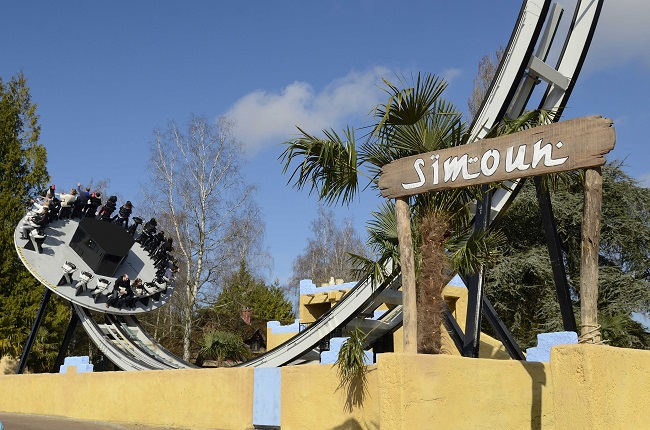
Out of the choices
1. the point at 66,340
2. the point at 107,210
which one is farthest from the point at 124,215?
the point at 66,340

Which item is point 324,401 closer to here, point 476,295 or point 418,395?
point 476,295

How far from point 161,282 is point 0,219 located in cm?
1193

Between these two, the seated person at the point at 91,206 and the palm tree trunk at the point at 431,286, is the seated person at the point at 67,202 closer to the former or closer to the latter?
the seated person at the point at 91,206

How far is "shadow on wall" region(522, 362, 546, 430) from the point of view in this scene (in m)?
10.2

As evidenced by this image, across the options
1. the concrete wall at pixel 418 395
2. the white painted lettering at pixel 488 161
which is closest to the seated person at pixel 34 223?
the concrete wall at pixel 418 395

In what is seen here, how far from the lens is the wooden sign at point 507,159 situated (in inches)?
298

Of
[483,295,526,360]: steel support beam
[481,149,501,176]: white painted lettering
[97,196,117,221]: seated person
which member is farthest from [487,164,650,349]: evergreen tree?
[481,149,501,176]: white painted lettering

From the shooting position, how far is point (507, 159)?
325 inches

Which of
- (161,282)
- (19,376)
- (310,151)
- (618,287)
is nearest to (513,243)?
(618,287)

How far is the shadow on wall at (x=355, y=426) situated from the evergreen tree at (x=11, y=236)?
77.1 feet

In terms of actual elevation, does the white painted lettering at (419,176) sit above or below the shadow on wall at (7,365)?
above

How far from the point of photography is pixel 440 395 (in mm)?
8789

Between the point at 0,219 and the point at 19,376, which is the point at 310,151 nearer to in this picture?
the point at 19,376

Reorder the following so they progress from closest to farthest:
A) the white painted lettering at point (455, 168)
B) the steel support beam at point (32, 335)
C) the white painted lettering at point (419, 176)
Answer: the white painted lettering at point (455, 168), the white painted lettering at point (419, 176), the steel support beam at point (32, 335)
